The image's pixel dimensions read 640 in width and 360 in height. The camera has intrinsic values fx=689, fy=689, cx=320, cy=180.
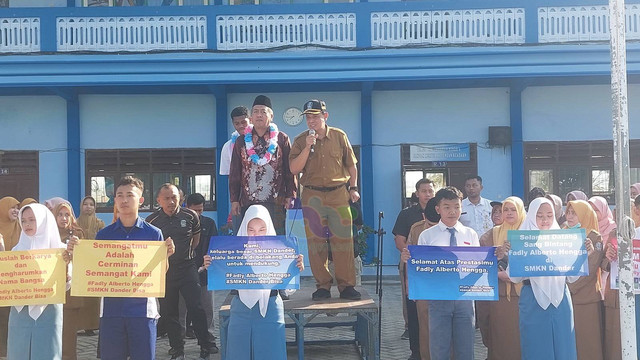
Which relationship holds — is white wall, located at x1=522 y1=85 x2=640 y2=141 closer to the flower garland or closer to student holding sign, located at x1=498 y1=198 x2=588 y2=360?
the flower garland

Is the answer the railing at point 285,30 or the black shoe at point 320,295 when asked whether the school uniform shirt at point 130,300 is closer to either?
the black shoe at point 320,295

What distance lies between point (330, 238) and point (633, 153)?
392 inches

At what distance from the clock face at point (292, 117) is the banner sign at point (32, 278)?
9.22m

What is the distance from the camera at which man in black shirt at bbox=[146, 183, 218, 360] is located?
689 centimetres

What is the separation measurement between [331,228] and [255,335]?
1.52 meters

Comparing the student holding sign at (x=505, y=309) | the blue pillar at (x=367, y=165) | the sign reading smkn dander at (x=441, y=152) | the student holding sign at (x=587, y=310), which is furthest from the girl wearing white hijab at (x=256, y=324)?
the sign reading smkn dander at (x=441, y=152)

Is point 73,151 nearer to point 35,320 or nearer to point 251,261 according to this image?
point 35,320

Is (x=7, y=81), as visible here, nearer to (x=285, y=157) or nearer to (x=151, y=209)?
(x=151, y=209)

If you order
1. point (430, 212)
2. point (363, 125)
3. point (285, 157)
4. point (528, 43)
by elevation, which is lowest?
point (430, 212)

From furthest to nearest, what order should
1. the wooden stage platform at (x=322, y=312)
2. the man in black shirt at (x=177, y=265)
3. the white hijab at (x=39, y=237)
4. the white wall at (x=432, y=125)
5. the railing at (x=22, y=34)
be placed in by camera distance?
1. the white wall at (x=432, y=125)
2. the railing at (x=22, y=34)
3. the man in black shirt at (x=177, y=265)
4. the wooden stage platform at (x=322, y=312)
5. the white hijab at (x=39, y=237)

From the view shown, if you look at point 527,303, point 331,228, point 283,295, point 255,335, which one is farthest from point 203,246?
point 527,303

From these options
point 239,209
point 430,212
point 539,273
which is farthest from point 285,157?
point 539,273

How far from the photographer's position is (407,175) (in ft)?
46.6

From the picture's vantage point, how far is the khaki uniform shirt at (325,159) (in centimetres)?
636
